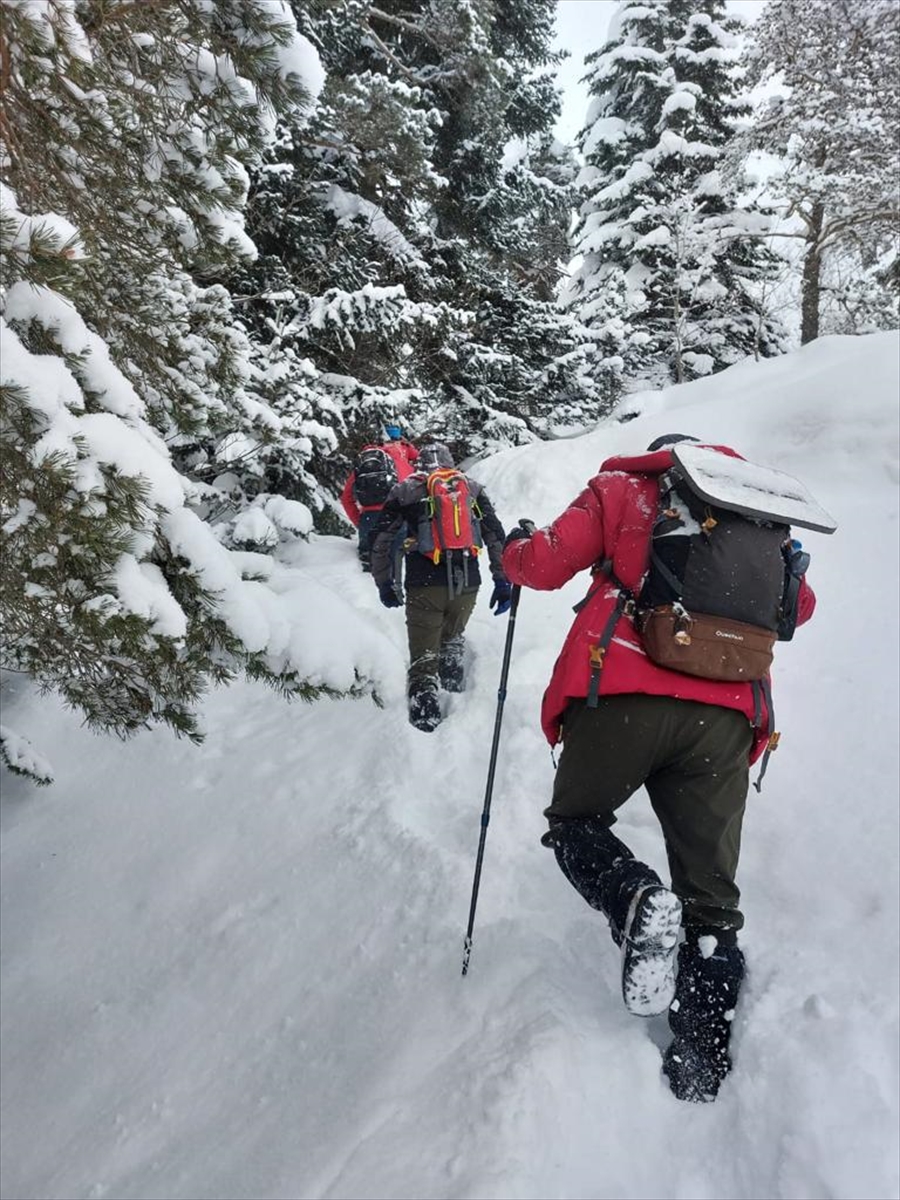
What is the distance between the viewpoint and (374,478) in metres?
7.87

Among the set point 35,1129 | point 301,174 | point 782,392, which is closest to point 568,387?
point 782,392

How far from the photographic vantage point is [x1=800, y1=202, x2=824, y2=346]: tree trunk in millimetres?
16266

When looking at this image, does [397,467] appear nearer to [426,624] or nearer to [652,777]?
[426,624]

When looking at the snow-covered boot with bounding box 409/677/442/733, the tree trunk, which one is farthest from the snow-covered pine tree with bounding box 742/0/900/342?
the snow-covered boot with bounding box 409/677/442/733

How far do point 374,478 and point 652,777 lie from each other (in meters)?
5.76

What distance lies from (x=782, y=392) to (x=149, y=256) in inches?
341

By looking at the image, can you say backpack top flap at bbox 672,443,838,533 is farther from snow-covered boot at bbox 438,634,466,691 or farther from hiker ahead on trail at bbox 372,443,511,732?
snow-covered boot at bbox 438,634,466,691

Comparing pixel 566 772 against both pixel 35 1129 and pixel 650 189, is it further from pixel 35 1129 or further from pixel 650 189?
pixel 650 189

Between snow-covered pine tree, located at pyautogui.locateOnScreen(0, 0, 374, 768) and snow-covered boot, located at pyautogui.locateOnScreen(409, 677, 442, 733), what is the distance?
2549 millimetres

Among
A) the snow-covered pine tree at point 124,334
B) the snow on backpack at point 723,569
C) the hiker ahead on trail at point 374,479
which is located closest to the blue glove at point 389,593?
the snow-covered pine tree at point 124,334

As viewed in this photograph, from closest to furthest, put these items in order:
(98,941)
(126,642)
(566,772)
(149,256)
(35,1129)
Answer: (126,642) < (566,772) < (149,256) < (35,1129) < (98,941)

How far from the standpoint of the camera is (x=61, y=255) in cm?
210

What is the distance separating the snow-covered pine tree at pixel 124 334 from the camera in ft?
7.22

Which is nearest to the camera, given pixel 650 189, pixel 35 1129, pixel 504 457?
pixel 35 1129
